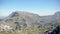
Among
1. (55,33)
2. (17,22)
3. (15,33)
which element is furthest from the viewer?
(17,22)

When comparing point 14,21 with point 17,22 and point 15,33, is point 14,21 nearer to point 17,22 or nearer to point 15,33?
point 17,22

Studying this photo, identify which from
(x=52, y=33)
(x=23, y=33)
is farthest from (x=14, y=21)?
(x=52, y=33)

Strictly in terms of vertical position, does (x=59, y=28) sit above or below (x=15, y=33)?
above

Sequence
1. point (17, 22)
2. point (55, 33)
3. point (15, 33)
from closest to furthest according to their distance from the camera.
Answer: point (55, 33)
point (15, 33)
point (17, 22)

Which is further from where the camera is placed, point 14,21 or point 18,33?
point 14,21

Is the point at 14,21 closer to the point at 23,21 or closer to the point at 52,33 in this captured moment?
the point at 23,21

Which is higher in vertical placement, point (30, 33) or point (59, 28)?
point (59, 28)

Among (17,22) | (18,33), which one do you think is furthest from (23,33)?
(17,22)

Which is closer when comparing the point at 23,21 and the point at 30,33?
the point at 30,33

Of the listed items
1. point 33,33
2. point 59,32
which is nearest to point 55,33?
point 59,32
